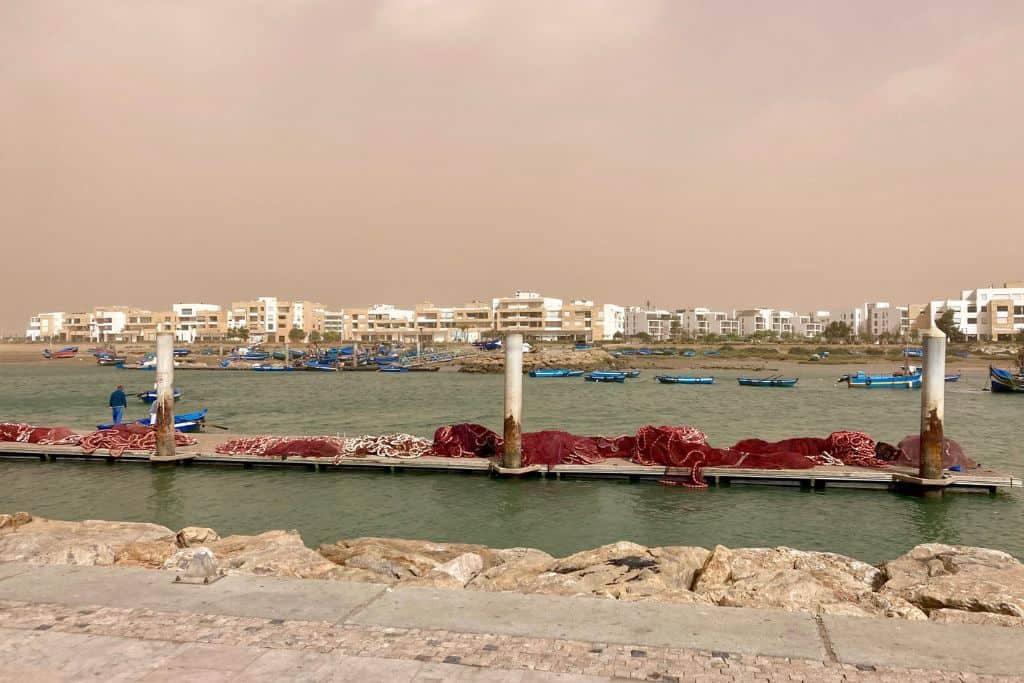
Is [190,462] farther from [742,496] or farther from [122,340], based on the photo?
[122,340]

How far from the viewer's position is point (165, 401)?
2130 centimetres

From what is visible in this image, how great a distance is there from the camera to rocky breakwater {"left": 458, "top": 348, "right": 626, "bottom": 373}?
92.9 meters

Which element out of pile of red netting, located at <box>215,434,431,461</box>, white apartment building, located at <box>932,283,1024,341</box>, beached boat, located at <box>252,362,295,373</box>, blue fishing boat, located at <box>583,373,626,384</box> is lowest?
beached boat, located at <box>252,362,295,373</box>

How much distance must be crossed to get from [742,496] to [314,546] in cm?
1044

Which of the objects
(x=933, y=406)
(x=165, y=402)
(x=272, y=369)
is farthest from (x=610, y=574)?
(x=272, y=369)

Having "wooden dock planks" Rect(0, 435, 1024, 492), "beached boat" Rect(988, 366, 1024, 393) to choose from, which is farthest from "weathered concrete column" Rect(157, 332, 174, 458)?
"beached boat" Rect(988, 366, 1024, 393)

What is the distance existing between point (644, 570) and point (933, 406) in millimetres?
11510

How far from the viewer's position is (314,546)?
14219 mm

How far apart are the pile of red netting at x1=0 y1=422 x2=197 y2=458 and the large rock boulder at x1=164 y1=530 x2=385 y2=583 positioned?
14.1 metres

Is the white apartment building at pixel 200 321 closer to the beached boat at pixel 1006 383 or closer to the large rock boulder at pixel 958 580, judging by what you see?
the beached boat at pixel 1006 383

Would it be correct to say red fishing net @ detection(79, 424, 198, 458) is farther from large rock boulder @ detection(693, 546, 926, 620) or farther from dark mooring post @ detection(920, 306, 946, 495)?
dark mooring post @ detection(920, 306, 946, 495)

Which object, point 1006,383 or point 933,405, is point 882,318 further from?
point 933,405

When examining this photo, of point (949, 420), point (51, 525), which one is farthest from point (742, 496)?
point (949, 420)

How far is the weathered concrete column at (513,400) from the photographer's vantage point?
18875 millimetres
